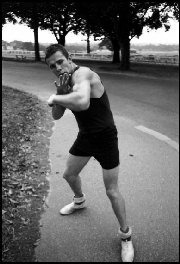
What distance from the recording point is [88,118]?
9.15 ft

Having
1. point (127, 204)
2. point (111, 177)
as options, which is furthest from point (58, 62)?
point (127, 204)

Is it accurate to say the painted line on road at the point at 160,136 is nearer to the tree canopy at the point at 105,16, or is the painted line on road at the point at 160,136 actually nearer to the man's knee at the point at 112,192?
the man's knee at the point at 112,192

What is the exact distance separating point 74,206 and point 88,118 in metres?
1.63

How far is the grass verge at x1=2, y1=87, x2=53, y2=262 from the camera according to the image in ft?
10.9

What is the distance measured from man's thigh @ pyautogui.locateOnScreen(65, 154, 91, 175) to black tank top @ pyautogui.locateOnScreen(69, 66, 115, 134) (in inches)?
19.8

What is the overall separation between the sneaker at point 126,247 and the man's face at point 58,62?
1.89 meters

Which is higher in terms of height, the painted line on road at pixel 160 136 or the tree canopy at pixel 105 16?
the tree canopy at pixel 105 16

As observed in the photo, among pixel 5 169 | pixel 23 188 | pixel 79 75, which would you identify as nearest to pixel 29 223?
pixel 23 188

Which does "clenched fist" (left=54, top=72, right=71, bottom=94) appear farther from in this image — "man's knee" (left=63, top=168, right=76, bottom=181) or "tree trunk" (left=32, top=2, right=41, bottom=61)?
"tree trunk" (left=32, top=2, right=41, bottom=61)

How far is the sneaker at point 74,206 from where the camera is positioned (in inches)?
155

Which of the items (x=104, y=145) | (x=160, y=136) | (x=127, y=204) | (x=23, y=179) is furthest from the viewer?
(x=160, y=136)

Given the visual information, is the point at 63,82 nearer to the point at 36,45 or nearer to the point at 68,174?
the point at 68,174

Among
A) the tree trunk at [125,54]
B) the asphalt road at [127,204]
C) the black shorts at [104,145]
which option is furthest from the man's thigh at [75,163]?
the tree trunk at [125,54]

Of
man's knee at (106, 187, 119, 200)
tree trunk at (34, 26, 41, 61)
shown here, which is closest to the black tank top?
man's knee at (106, 187, 119, 200)
